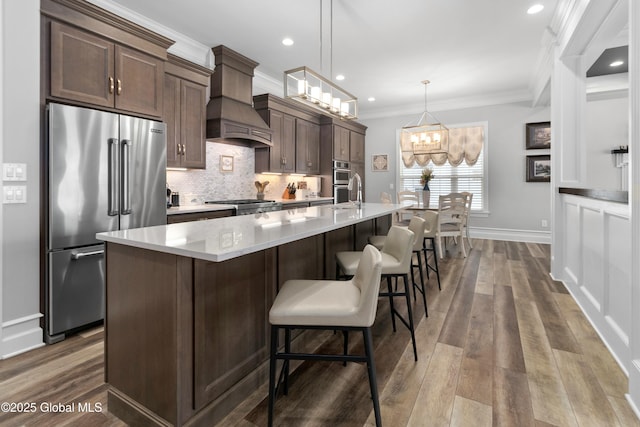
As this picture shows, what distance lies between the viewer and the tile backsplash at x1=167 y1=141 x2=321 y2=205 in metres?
4.20

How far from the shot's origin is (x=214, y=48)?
4.24 m

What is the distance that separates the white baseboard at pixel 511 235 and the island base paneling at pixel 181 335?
6042 millimetres

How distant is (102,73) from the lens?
2654 mm

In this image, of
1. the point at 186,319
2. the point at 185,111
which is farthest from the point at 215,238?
the point at 185,111

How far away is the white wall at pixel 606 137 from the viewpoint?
218 inches

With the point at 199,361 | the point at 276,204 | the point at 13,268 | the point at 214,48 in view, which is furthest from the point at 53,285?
the point at 214,48

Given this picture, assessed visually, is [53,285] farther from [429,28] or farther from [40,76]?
[429,28]

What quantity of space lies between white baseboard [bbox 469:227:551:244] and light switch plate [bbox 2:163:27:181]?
6.89 metres

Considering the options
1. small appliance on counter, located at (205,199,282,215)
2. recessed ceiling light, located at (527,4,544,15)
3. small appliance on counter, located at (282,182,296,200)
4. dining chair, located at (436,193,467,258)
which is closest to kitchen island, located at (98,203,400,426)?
small appliance on counter, located at (205,199,282,215)

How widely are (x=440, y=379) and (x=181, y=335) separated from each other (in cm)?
141

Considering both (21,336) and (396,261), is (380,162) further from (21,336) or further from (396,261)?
(21,336)

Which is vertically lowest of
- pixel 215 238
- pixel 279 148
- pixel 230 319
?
pixel 230 319

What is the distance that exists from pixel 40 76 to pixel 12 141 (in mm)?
507

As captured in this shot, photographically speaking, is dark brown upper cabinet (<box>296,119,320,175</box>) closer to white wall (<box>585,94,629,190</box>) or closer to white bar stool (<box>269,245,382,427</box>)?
white bar stool (<box>269,245,382,427</box>)
